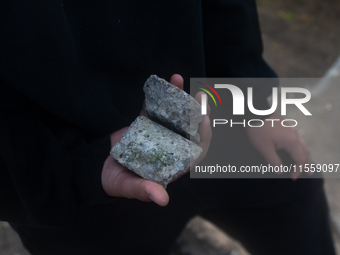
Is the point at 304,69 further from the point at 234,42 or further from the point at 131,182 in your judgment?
the point at 131,182

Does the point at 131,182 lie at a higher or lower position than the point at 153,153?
lower

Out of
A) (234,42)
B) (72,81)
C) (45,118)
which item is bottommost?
(45,118)

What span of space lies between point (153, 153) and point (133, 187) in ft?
0.84

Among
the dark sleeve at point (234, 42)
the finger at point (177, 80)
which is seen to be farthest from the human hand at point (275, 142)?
the finger at point (177, 80)

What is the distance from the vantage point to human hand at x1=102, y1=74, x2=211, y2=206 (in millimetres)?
926

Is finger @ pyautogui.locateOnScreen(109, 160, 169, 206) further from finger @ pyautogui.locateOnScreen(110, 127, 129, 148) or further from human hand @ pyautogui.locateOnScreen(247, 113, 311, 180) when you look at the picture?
human hand @ pyautogui.locateOnScreen(247, 113, 311, 180)

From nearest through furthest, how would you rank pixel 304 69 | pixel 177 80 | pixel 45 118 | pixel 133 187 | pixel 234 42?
pixel 133 187, pixel 45 118, pixel 177 80, pixel 234 42, pixel 304 69

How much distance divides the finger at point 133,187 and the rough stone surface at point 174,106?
1.05 ft

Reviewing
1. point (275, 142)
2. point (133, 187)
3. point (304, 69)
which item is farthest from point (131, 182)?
point (304, 69)

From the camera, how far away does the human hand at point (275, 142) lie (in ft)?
5.18

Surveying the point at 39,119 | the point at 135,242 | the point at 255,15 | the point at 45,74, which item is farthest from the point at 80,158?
the point at 255,15

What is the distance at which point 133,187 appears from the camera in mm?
979

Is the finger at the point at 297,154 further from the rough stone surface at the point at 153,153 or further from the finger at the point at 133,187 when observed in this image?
the finger at the point at 133,187

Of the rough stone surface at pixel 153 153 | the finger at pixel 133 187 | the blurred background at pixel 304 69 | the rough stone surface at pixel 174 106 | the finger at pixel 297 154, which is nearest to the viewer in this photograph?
the finger at pixel 133 187
